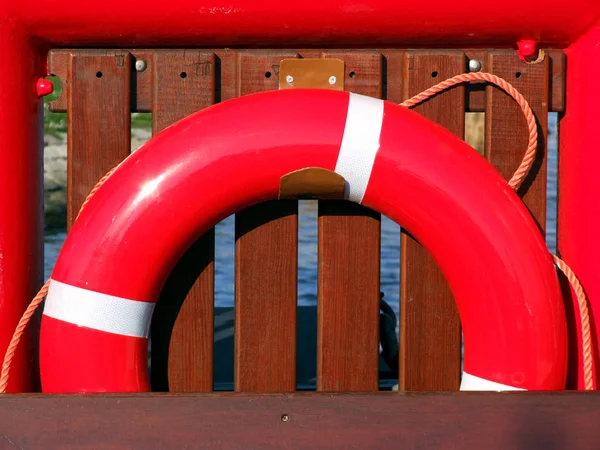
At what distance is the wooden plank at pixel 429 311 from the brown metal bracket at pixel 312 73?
13cm

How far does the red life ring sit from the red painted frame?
0.14 m

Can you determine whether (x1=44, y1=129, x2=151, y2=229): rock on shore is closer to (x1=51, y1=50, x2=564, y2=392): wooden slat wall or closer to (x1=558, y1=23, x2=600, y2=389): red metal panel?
(x1=51, y1=50, x2=564, y2=392): wooden slat wall

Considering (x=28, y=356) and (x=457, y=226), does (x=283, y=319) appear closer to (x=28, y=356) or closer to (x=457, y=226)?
(x=457, y=226)

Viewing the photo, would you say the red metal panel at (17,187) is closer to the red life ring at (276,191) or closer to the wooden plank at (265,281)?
the red life ring at (276,191)

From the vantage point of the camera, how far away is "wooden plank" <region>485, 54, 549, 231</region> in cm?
170

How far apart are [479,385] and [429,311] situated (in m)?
0.20

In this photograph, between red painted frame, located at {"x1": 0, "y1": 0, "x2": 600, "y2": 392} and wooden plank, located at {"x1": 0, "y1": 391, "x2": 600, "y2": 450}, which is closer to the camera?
wooden plank, located at {"x1": 0, "y1": 391, "x2": 600, "y2": 450}

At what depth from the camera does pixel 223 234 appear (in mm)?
6723

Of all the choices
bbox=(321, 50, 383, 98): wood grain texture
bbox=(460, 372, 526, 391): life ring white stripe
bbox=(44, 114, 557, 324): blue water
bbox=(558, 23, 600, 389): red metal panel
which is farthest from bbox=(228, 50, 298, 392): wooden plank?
bbox=(44, 114, 557, 324): blue water

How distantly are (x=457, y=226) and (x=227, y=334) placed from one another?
184 centimetres

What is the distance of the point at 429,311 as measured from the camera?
1.71 meters

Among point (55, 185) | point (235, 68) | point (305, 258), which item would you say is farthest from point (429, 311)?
point (55, 185)

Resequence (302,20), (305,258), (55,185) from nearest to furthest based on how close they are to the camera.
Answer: (302,20) → (305,258) → (55,185)

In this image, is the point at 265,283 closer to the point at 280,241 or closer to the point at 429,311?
the point at 280,241
